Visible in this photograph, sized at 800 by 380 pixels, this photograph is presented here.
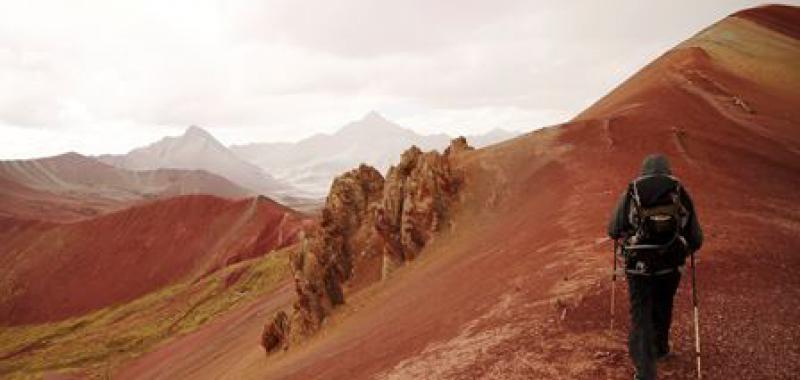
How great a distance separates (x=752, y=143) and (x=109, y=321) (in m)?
73.8

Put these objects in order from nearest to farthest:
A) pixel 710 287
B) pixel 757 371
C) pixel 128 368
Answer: pixel 757 371, pixel 710 287, pixel 128 368

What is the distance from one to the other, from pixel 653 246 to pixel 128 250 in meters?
102

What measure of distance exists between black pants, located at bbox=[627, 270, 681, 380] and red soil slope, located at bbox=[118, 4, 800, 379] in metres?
0.63

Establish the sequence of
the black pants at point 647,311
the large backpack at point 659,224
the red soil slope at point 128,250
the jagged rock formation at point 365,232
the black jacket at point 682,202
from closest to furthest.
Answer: the large backpack at point 659,224, the black pants at point 647,311, the black jacket at point 682,202, the jagged rock formation at point 365,232, the red soil slope at point 128,250

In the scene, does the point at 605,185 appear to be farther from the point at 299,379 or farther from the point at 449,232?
the point at 299,379

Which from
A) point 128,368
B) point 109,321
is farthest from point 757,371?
point 109,321

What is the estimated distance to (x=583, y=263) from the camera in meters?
14.5

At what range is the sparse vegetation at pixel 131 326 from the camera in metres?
64.8

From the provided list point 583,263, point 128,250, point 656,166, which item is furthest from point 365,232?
point 128,250

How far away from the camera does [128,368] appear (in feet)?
194

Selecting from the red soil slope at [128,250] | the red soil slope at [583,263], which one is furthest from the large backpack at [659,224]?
the red soil slope at [128,250]

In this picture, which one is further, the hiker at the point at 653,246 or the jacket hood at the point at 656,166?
the jacket hood at the point at 656,166

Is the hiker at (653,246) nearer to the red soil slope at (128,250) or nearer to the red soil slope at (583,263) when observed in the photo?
the red soil slope at (583,263)

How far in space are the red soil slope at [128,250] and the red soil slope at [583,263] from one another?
53.1 m
